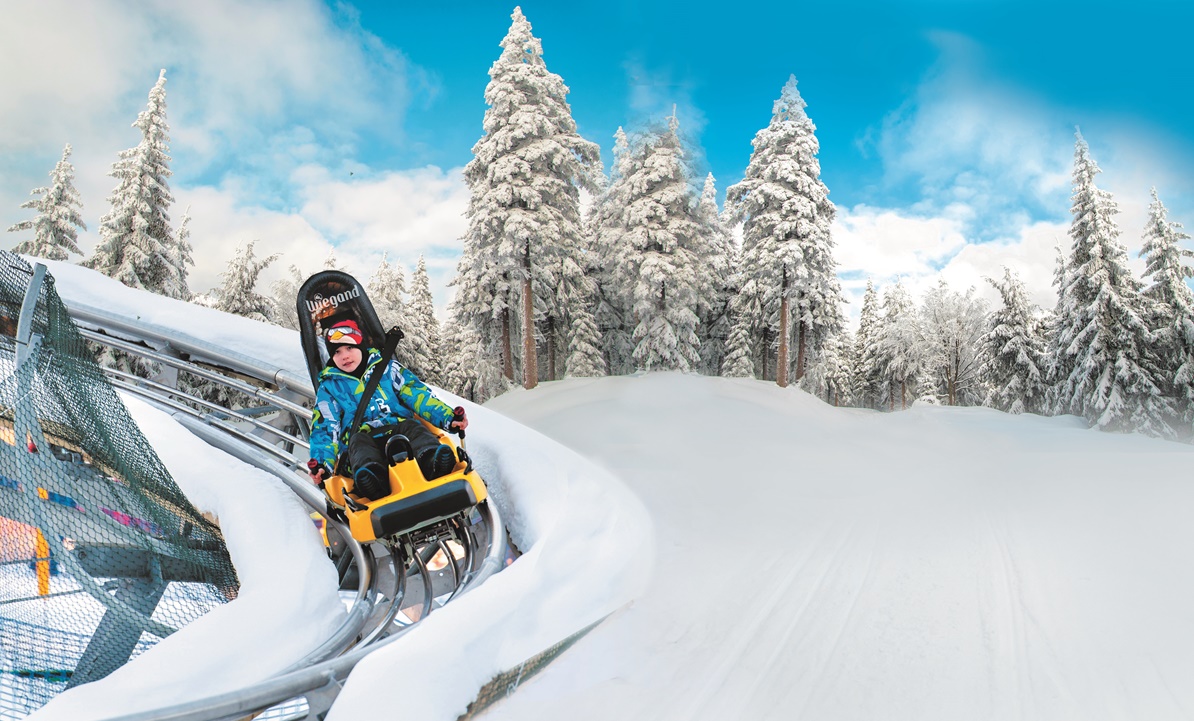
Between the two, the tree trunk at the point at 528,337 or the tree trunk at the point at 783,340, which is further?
the tree trunk at the point at 783,340

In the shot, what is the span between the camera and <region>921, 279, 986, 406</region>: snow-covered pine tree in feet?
96.3

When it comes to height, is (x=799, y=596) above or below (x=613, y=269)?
below

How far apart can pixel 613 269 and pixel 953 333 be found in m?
18.8

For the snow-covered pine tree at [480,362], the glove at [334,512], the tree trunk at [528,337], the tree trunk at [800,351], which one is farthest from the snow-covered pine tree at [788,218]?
the glove at [334,512]

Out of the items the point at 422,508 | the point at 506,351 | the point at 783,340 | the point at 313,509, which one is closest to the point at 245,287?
the point at 506,351

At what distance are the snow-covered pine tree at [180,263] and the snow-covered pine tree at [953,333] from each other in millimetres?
29371

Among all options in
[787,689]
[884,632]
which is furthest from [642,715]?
[884,632]

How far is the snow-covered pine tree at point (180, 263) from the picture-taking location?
18.6 m

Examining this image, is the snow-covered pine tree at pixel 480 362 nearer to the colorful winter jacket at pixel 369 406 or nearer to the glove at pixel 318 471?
the colorful winter jacket at pixel 369 406

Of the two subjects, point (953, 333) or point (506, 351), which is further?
point (953, 333)

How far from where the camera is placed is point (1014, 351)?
80.9ft

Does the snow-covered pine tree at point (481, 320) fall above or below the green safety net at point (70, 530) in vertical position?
above

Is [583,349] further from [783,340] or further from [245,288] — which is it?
[245,288]

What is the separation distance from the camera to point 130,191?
59.6 feet
